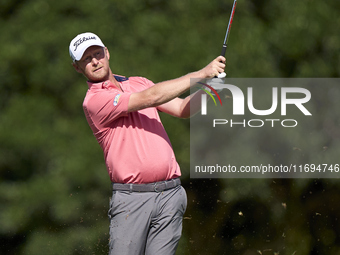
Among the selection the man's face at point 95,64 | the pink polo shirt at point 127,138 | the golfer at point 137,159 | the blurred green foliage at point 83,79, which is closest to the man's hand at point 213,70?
the golfer at point 137,159

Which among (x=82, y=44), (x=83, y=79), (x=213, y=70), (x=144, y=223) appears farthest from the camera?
(x=83, y=79)

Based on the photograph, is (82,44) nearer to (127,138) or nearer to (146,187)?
(127,138)

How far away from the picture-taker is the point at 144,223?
296cm

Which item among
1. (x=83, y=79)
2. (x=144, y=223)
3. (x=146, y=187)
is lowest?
(x=144, y=223)

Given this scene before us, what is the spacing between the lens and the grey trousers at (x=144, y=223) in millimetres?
2953

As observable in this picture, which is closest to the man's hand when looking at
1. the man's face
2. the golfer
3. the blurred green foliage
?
the golfer

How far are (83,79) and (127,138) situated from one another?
6.78 feet

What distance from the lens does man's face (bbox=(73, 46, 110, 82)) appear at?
309cm

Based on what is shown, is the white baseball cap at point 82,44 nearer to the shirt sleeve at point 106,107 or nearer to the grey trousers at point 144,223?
the shirt sleeve at point 106,107

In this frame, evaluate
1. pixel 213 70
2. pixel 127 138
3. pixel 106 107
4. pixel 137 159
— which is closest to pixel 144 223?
pixel 137 159

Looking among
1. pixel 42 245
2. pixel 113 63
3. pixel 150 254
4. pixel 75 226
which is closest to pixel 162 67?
pixel 113 63

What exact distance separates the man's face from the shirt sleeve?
10 centimetres

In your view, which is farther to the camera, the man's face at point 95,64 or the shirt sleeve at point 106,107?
the man's face at point 95,64

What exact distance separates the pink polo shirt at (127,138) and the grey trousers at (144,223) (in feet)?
0.32
